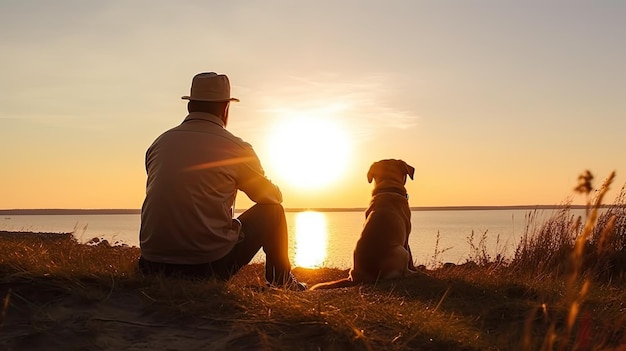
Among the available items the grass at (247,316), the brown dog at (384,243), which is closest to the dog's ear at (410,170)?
the brown dog at (384,243)

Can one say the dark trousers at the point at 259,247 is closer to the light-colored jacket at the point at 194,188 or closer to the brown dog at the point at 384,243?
the light-colored jacket at the point at 194,188

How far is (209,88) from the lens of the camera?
15.6 feet

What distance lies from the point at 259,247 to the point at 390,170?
3032mm

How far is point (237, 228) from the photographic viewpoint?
484cm

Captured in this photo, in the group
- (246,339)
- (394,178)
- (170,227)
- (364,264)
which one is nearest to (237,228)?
(170,227)

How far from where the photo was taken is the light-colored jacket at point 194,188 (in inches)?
174

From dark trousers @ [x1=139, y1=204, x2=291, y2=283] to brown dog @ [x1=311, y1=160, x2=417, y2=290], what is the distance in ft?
5.00

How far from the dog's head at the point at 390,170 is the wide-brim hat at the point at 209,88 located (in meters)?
3.25

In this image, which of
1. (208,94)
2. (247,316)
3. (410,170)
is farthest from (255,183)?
(410,170)

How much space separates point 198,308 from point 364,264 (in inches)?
141

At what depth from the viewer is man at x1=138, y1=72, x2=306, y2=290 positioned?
4.42m

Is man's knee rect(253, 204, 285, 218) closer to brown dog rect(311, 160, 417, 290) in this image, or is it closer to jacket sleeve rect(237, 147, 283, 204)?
jacket sleeve rect(237, 147, 283, 204)

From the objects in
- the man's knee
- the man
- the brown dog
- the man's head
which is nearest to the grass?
the man

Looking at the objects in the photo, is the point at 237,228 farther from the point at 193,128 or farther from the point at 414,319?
the point at 414,319
